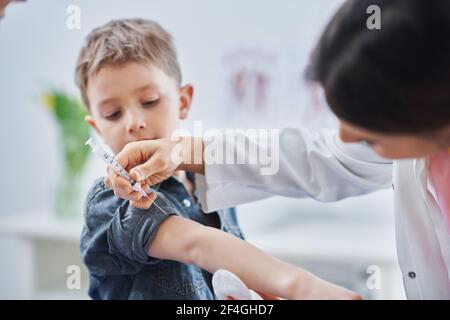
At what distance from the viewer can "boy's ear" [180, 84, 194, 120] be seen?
0.94 meters

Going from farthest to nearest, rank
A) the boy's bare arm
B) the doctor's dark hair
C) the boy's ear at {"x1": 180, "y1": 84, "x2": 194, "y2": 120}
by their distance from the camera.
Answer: the boy's ear at {"x1": 180, "y1": 84, "x2": 194, "y2": 120}, the boy's bare arm, the doctor's dark hair

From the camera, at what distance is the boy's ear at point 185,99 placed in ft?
3.09

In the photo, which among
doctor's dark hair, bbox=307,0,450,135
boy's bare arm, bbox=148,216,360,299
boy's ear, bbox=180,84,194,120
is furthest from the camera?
boy's ear, bbox=180,84,194,120

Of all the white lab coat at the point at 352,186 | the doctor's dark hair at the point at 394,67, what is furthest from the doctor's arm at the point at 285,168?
the doctor's dark hair at the point at 394,67

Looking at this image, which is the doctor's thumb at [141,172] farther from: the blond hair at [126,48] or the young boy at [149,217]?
the blond hair at [126,48]

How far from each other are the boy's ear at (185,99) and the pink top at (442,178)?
37 cm

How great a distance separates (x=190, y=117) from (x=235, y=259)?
238 millimetres

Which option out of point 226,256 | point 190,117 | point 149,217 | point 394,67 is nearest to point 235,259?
point 226,256

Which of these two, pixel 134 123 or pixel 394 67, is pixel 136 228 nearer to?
pixel 134 123

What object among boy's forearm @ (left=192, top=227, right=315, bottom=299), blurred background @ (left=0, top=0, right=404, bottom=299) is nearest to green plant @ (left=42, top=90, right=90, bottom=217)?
blurred background @ (left=0, top=0, right=404, bottom=299)

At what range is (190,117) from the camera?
0.96m

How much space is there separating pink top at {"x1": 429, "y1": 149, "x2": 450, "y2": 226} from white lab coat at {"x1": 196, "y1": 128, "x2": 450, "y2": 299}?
0.01 metres

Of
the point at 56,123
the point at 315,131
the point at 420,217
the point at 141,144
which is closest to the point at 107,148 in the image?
the point at 141,144

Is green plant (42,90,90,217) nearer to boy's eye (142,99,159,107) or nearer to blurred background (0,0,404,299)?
blurred background (0,0,404,299)
